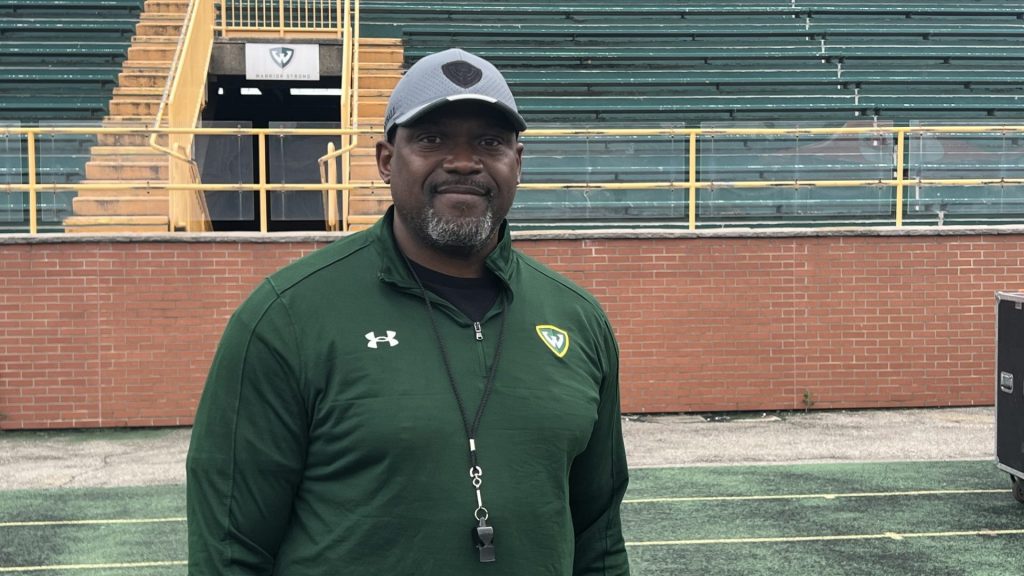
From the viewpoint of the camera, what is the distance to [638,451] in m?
10.8

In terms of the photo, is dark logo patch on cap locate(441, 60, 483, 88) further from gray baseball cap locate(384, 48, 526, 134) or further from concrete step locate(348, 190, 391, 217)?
concrete step locate(348, 190, 391, 217)

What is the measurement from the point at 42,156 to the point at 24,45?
18.7 feet

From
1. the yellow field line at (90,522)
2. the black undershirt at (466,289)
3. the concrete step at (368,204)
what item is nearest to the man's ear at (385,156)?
the black undershirt at (466,289)

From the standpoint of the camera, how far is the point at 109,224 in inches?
482

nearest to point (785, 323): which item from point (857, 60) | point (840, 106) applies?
point (840, 106)

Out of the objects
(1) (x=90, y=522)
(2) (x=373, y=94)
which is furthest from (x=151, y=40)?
(1) (x=90, y=522)

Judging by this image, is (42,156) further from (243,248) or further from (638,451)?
(638,451)

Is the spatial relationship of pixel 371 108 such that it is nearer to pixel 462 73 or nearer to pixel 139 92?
pixel 139 92

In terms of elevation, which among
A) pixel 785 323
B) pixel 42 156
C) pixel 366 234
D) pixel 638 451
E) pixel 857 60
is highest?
pixel 857 60

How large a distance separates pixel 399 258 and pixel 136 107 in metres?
14.5

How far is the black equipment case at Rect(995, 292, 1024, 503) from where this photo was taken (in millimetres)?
8492

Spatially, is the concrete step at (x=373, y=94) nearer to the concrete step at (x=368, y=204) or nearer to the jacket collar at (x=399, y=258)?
the concrete step at (x=368, y=204)

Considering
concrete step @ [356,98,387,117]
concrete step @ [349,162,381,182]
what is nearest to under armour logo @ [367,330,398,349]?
concrete step @ [349,162,381,182]

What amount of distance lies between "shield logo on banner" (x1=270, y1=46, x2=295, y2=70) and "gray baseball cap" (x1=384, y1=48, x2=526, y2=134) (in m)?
15.9
